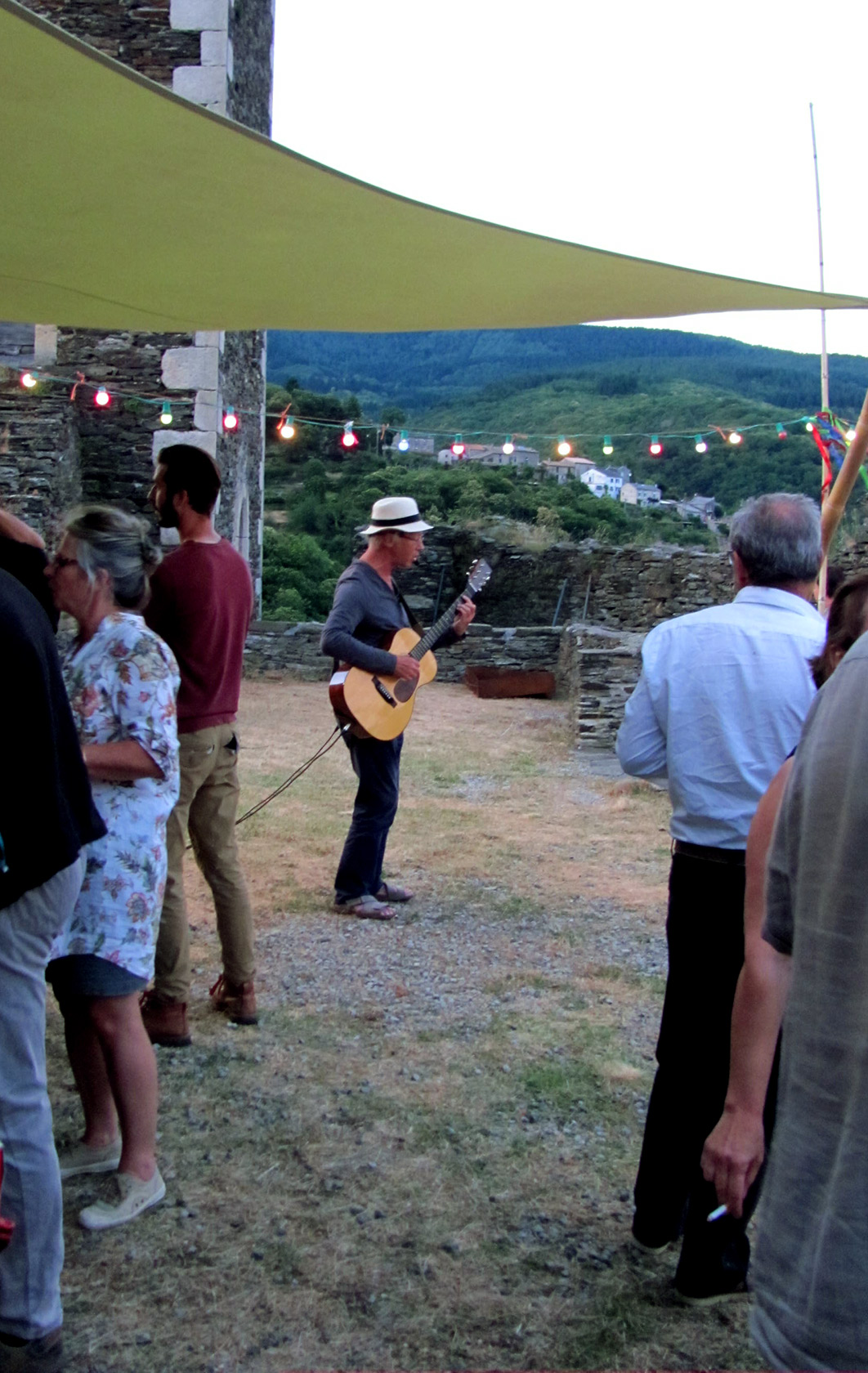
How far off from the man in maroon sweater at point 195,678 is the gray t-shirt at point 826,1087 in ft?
7.24

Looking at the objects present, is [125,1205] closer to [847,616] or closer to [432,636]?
[847,616]

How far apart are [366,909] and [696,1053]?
250 cm

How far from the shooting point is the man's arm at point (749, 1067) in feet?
4.86

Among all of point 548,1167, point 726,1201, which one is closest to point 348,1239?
point 548,1167

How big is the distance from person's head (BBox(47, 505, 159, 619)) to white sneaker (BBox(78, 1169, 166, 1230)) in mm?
1194

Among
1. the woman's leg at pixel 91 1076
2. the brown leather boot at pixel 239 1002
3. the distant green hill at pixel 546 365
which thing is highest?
the distant green hill at pixel 546 365

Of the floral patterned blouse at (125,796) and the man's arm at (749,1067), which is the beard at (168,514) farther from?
the man's arm at (749,1067)

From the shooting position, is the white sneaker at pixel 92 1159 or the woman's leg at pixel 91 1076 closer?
the woman's leg at pixel 91 1076

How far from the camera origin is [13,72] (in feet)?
6.68

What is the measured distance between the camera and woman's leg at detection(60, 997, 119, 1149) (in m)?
2.34

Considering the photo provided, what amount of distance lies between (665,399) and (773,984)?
3382 cm

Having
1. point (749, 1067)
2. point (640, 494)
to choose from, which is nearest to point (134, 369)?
point (749, 1067)

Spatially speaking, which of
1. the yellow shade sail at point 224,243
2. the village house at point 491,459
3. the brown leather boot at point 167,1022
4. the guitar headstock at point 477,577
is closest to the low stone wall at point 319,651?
the guitar headstock at point 477,577

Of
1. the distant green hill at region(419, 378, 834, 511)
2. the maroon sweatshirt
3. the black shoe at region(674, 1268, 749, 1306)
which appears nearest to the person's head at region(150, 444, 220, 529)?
the maroon sweatshirt
